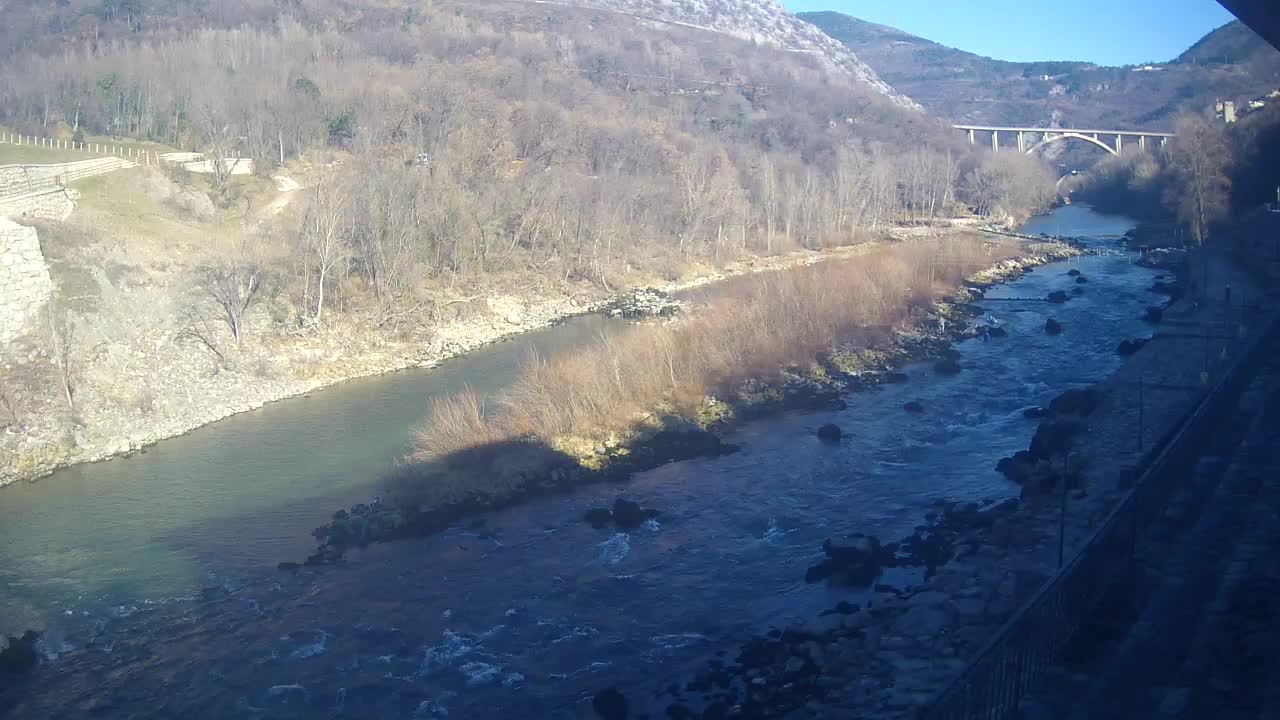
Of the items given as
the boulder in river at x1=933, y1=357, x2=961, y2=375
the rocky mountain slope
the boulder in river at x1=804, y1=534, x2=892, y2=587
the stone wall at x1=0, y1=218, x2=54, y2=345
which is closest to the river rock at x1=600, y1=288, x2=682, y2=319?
the boulder in river at x1=933, y1=357, x2=961, y2=375

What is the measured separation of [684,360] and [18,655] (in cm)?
1053

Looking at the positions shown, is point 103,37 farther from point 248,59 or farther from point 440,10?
point 440,10

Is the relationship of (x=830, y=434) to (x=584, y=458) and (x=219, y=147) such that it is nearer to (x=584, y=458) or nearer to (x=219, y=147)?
(x=584, y=458)

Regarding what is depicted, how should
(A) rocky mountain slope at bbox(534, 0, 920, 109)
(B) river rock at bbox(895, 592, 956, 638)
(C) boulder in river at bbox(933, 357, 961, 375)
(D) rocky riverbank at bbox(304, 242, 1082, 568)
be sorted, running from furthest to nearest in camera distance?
1. (A) rocky mountain slope at bbox(534, 0, 920, 109)
2. (C) boulder in river at bbox(933, 357, 961, 375)
3. (D) rocky riverbank at bbox(304, 242, 1082, 568)
4. (B) river rock at bbox(895, 592, 956, 638)

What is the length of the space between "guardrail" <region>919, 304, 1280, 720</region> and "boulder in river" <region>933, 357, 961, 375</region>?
906 cm

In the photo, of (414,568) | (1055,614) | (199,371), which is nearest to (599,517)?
(414,568)

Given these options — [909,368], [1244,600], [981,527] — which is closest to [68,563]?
[981,527]

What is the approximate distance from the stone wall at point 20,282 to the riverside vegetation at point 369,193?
31cm

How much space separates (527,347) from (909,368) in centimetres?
831

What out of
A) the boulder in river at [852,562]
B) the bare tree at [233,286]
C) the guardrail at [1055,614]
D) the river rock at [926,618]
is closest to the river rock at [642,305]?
the bare tree at [233,286]

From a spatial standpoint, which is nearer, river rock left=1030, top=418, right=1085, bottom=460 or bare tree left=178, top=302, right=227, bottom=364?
river rock left=1030, top=418, right=1085, bottom=460

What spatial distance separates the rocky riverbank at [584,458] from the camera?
11.7 metres

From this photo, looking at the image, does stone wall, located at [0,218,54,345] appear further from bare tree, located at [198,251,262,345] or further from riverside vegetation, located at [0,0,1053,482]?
bare tree, located at [198,251,262,345]

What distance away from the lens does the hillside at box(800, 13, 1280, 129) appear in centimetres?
6788
